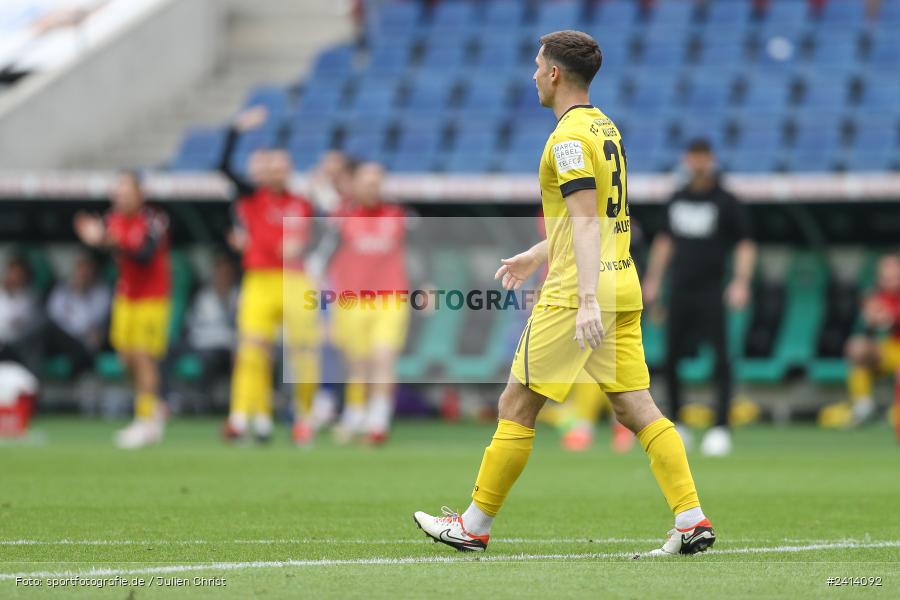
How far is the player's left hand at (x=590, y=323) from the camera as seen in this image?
5.77 m

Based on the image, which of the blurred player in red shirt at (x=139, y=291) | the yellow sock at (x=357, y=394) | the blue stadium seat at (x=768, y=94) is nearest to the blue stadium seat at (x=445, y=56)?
the blue stadium seat at (x=768, y=94)

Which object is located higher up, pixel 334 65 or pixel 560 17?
pixel 560 17

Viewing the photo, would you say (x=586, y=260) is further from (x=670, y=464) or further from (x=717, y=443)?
(x=717, y=443)

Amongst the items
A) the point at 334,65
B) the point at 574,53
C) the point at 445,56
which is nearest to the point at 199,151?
the point at 334,65

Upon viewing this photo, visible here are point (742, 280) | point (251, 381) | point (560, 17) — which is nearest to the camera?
point (742, 280)

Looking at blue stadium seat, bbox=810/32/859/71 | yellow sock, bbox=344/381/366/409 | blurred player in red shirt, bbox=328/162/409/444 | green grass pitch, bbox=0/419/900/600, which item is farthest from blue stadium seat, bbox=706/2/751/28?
green grass pitch, bbox=0/419/900/600

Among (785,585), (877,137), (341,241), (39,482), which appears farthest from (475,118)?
A: (785,585)

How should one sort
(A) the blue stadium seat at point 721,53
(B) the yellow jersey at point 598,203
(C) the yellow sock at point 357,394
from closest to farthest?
(B) the yellow jersey at point 598,203 → (C) the yellow sock at point 357,394 → (A) the blue stadium seat at point 721,53

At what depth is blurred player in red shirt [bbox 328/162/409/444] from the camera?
13281 mm

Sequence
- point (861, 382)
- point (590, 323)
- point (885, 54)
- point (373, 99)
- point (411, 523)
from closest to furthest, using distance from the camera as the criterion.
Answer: point (590, 323) < point (411, 523) < point (861, 382) < point (885, 54) < point (373, 99)

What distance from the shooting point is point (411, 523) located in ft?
23.8

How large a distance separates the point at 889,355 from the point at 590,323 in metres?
10.4

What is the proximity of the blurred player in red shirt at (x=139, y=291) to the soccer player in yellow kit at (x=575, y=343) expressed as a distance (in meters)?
7.60

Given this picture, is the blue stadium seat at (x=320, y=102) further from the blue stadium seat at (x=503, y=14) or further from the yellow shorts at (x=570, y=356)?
the yellow shorts at (x=570, y=356)
